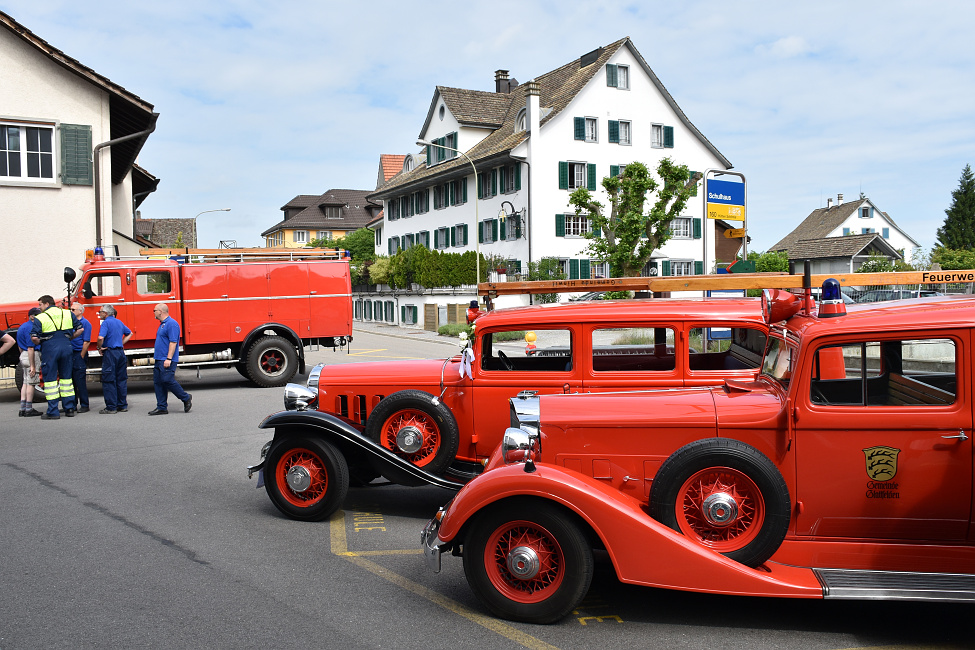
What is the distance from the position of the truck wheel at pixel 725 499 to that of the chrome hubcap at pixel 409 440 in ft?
8.71

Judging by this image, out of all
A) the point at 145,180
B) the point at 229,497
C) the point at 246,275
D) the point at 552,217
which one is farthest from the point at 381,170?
the point at 229,497

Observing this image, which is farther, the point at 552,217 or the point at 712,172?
the point at 552,217

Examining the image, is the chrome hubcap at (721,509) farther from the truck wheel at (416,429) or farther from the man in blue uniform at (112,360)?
the man in blue uniform at (112,360)

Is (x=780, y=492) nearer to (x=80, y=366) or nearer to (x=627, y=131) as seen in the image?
(x=80, y=366)

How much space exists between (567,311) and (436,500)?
2296 mm

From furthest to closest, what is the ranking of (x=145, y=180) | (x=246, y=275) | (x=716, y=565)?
(x=145, y=180), (x=246, y=275), (x=716, y=565)

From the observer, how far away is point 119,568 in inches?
217

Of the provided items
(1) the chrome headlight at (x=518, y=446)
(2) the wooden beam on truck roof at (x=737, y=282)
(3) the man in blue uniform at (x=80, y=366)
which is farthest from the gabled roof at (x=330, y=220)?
(1) the chrome headlight at (x=518, y=446)

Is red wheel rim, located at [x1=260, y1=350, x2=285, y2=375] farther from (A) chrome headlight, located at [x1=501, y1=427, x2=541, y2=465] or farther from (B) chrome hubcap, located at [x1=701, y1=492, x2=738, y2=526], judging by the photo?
(B) chrome hubcap, located at [x1=701, y1=492, x2=738, y2=526]

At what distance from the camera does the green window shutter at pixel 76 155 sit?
2030 centimetres

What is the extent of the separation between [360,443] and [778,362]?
3.34 metres

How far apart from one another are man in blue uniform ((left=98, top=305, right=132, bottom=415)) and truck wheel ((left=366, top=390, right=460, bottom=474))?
7.68 meters

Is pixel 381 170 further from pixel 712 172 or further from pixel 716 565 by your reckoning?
pixel 716 565

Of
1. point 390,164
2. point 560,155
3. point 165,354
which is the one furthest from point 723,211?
point 390,164
